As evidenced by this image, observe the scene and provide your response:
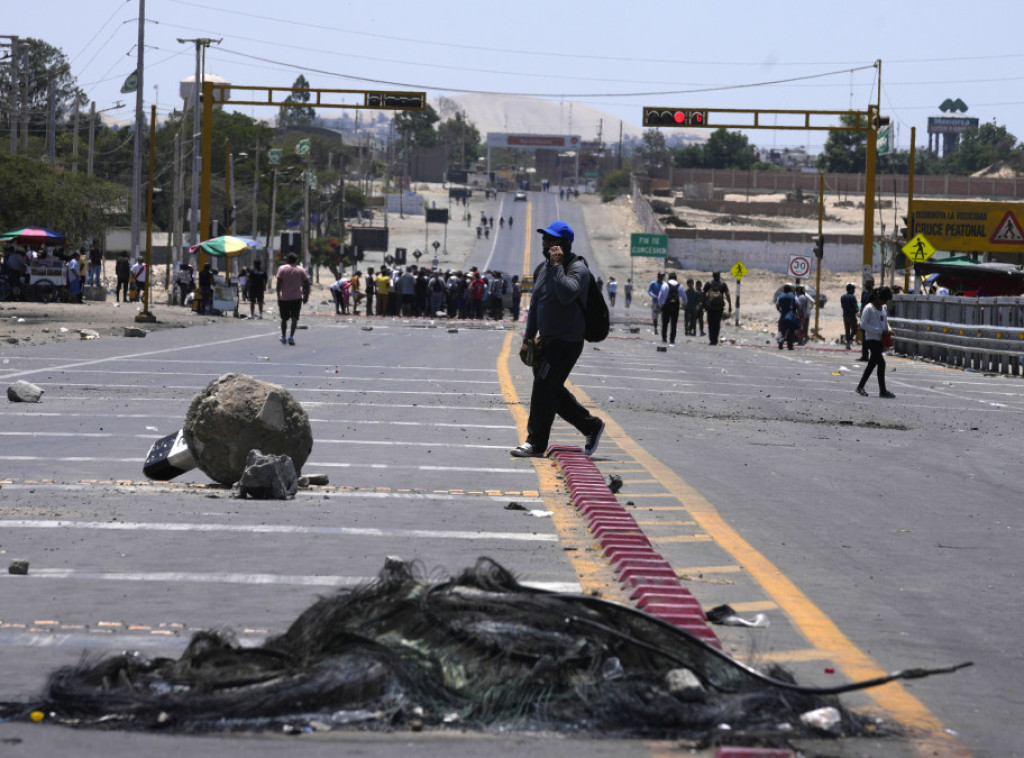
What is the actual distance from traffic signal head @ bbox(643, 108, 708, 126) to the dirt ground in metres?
7.38

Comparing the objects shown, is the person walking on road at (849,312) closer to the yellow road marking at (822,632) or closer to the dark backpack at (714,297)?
the dark backpack at (714,297)

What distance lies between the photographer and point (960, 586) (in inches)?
290

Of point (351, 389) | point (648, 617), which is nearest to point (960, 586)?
point (648, 617)

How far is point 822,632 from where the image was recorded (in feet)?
20.1

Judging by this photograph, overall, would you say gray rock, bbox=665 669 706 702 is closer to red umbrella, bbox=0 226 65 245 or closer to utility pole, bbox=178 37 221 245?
red umbrella, bbox=0 226 65 245

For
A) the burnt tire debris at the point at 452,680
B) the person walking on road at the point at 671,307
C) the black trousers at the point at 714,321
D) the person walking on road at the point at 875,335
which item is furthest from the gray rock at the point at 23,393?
the black trousers at the point at 714,321

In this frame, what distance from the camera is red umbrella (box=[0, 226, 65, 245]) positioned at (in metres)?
44.4

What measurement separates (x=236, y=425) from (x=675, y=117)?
34720 mm

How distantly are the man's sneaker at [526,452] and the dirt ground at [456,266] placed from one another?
1704cm

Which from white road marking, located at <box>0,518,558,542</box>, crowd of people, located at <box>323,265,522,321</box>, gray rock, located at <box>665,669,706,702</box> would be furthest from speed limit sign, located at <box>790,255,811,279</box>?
gray rock, located at <box>665,669,706,702</box>

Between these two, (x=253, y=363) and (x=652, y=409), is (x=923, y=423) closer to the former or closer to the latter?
(x=652, y=409)

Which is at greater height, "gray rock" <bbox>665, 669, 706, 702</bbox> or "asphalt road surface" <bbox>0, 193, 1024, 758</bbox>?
"gray rock" <bbox>665, 669, 706, 702</bbox>

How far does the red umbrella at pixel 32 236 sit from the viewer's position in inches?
1748

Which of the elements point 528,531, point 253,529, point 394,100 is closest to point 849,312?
point 394,100
